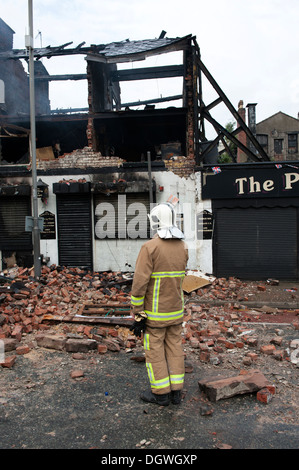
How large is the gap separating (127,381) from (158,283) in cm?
148

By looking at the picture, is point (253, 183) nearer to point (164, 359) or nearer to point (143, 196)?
point (143, 196)

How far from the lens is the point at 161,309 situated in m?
3.62

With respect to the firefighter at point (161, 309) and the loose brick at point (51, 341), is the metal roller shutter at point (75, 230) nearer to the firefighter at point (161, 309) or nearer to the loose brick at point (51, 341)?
the loose brick at point (51, 341)

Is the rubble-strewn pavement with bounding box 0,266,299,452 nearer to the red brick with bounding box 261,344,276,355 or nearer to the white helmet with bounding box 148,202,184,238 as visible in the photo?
the red brick with bounding box 261,344,276,355

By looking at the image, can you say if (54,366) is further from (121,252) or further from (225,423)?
(121,252)

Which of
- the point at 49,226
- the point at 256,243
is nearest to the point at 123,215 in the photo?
the point at 49,226

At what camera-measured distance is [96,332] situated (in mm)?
5574

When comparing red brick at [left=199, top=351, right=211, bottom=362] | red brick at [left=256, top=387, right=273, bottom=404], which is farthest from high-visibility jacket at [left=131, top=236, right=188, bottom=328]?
red brick at [left=199, top=351, right=211, bottom=362]

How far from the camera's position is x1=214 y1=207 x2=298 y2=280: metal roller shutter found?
10.8 metres

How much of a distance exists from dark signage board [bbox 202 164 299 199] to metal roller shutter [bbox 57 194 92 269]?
4.08 m

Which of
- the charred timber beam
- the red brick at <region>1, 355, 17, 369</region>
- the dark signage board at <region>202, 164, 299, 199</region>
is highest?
the charred timber beam

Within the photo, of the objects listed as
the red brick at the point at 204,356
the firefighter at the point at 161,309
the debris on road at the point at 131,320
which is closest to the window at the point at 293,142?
the debris on road at the point at 131,320

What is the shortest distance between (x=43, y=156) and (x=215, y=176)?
605 cm

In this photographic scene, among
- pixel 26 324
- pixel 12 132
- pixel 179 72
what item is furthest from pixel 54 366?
pixel 179 72
